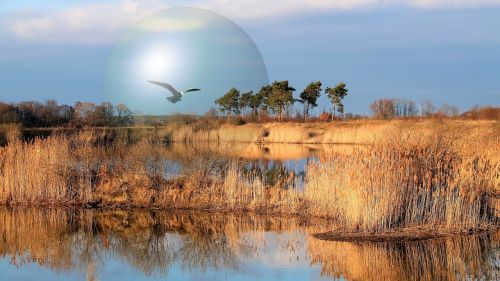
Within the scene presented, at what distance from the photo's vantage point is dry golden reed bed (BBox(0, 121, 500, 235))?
10.9 m

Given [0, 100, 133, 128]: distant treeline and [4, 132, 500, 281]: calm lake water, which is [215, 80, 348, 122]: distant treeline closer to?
[0, 100, 133, 128]: distant treeline

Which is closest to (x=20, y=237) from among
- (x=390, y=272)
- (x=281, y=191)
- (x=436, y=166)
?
(x=281, y=191)

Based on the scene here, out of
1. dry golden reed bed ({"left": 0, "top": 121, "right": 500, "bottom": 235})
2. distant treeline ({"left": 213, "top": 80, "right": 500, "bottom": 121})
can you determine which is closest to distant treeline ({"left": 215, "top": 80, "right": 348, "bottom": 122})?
distant treeline ({"left": 213, "top": 80, "right": 500, "bottom": 121})

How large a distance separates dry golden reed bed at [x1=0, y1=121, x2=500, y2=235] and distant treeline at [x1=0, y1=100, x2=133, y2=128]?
25.2 meters

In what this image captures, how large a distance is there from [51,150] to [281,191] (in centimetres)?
552

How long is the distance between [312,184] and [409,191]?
253 cm

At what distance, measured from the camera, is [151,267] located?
9438 millimetres

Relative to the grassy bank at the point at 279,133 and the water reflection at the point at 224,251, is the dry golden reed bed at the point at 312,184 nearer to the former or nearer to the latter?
the water reflection at the point at 224,251

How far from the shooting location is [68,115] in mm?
44938

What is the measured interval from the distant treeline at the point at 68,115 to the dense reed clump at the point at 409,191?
3065 centimetres

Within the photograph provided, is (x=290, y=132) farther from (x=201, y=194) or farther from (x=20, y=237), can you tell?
(x=20, y=237)

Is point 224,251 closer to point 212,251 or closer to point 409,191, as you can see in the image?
point 212,251

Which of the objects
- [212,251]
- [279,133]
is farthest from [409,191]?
[279,133]

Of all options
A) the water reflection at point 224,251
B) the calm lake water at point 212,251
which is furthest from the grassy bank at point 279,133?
the water reflection at point 224,251
